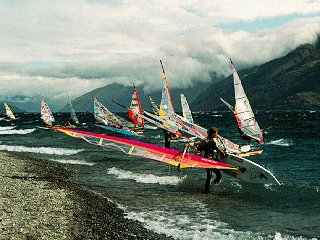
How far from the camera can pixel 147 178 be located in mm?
24828

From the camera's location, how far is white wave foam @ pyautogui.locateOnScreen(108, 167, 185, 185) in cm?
2385

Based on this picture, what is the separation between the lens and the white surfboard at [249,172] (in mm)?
21516

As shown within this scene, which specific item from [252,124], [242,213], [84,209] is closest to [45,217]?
[84,209]

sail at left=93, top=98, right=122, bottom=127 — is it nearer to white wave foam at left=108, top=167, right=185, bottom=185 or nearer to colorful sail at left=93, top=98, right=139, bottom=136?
colorful sail at left=93, top=98, right=139, bottom=136

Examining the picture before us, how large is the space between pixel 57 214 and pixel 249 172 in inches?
493

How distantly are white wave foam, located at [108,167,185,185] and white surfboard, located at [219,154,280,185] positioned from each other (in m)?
3.94

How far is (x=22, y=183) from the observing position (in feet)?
65.0

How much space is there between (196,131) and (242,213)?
15.1 meters

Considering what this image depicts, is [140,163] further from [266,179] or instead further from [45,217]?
[45,217]

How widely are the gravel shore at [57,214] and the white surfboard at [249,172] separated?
347 inches

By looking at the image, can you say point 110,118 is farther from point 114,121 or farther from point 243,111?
point 243,111

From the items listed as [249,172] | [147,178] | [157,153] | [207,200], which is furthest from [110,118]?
[207,200]

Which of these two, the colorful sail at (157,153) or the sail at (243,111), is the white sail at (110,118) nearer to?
the sail at (243,111)

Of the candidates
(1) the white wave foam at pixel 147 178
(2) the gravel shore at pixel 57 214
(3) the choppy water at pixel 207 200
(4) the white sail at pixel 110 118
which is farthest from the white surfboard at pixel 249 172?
(4) the white sail at pixel 110 118
